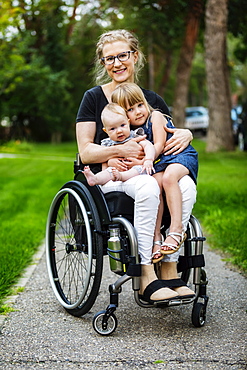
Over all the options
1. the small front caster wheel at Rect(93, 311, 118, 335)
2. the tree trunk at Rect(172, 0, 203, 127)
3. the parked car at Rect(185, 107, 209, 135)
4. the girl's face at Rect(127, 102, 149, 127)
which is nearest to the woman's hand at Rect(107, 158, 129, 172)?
the girl's face at Rect(127, 102, 149, 127)

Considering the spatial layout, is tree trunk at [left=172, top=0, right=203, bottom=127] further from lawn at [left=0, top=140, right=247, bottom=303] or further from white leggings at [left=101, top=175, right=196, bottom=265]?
white leggings at [left=101, top=175, right=196, bottom=265]

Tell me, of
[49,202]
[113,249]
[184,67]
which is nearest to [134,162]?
[113,249]

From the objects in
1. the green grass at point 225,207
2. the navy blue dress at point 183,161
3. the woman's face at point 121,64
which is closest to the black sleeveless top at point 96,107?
the woman's face at point 121,64

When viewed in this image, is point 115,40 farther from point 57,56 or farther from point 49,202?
point 57,56

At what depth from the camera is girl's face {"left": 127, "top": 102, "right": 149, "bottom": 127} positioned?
11.9 feet

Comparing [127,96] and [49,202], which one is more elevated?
[127,96]

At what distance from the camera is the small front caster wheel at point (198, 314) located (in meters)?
3.33

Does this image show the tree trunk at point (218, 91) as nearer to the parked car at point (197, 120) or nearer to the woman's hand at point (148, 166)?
the woman's hand at point (148, 166)

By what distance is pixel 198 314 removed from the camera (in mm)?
3322

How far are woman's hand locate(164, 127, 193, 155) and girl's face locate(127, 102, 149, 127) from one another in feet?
0.52

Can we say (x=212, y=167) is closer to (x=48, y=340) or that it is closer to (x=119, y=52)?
(x=119, y=52)

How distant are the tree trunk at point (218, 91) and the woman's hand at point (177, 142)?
10.9m

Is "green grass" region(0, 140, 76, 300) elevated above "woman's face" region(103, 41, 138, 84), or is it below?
below

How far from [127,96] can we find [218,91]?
11.2m
